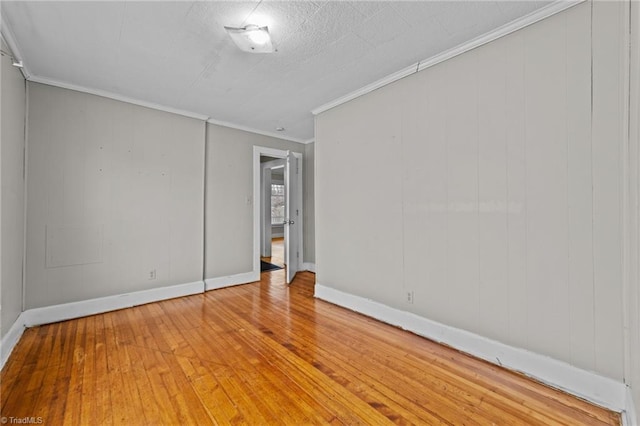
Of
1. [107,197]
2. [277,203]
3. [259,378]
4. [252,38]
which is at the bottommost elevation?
[259,378]

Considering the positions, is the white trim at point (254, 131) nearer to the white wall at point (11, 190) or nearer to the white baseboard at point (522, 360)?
the white wall at point (11, 190)

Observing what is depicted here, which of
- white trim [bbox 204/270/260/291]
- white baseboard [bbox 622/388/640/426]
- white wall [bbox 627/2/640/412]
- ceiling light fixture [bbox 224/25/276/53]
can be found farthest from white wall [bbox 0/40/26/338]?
white baseboard [bbox 622/388/640/426]

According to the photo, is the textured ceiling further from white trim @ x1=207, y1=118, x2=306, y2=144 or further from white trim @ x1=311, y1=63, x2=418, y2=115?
white trim @ x1=207, y1=118, x2=306, y2=144

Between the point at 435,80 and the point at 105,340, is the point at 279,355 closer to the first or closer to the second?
the point at 105,340

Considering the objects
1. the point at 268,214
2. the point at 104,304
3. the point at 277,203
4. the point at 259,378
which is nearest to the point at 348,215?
the point at 259,378

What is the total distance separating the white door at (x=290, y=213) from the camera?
4801 mm

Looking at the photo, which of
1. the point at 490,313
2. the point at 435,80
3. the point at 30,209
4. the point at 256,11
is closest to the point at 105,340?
the point at 30,209

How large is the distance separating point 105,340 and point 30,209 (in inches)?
63.2

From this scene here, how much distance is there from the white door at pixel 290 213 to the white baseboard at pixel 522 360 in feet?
6.69

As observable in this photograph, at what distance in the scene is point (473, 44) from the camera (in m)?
2.29

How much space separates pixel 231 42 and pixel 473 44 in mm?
2021

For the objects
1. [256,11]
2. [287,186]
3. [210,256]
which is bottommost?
[210,256]

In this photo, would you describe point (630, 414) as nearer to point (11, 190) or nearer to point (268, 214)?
point (11, 190)

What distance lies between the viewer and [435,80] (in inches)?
101
